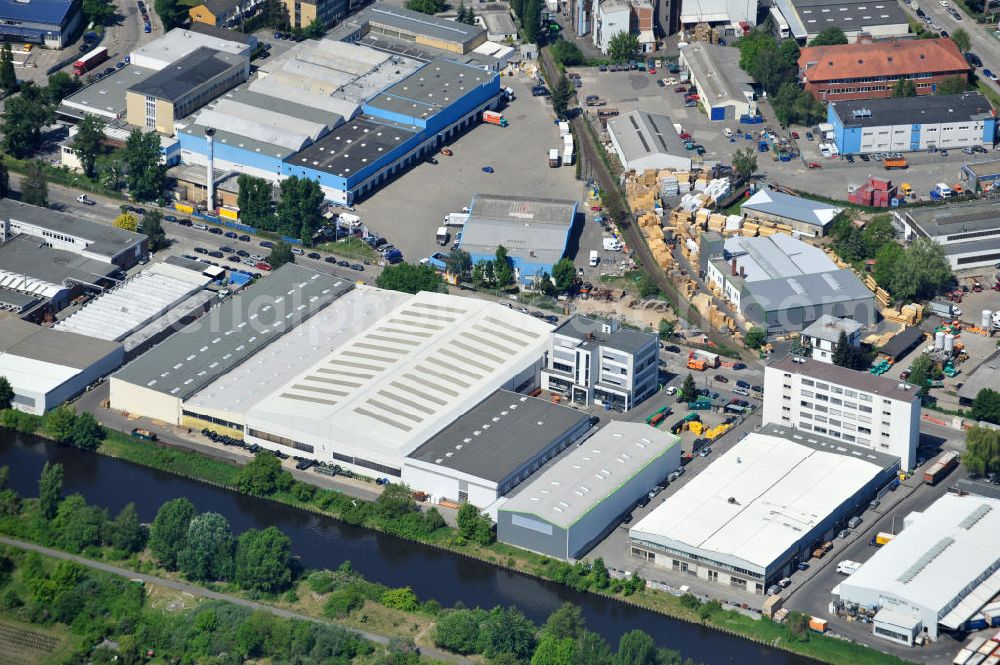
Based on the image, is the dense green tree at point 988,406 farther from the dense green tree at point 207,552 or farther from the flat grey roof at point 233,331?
the dense green tree at point 207,552

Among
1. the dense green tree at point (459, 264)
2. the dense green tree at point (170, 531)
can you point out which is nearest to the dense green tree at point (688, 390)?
the dense green tree at point (459, 264)

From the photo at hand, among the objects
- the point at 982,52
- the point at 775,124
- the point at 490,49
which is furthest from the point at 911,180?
the point at 490,49

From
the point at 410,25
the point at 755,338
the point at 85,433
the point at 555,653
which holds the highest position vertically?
the point at 410,25

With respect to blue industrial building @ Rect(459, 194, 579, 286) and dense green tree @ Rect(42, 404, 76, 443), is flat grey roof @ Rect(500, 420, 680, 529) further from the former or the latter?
dense green tree @ Rect(42, 404, 76, 443)

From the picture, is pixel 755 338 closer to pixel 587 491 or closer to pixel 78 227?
pixel 587 491

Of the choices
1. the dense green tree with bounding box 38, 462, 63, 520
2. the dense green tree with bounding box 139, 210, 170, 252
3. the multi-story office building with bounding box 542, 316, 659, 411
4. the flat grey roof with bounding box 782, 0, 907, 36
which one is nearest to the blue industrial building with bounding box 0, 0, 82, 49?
the dense green tree with bounding box 139, 210, 170, 252

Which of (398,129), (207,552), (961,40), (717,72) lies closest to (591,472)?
(207,552)
